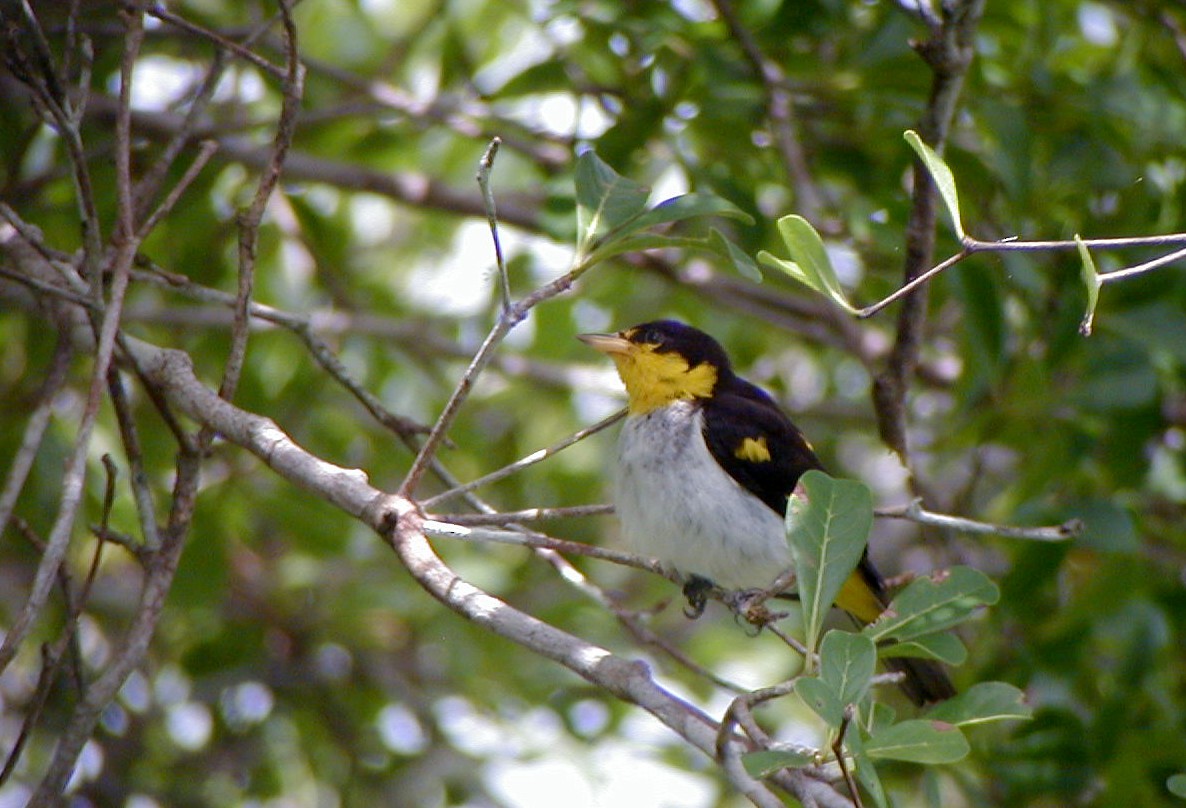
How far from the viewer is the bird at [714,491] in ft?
13.5

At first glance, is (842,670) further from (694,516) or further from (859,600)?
(859,600)

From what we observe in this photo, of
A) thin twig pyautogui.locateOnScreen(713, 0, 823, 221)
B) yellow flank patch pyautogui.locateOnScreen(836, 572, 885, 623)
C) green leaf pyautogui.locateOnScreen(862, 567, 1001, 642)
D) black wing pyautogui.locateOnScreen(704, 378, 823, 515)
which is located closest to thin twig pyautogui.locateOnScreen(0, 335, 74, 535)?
green leaf pyautogui.locateOnScreen(862, 567, 1001, 642)

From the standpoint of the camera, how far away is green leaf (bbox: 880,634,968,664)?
8.68 feet

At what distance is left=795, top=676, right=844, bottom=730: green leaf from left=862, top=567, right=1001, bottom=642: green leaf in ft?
1.32

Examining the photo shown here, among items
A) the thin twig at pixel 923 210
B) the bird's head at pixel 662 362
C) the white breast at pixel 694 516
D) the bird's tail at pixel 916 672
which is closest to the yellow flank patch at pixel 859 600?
the bird's tail at pixel 916 672

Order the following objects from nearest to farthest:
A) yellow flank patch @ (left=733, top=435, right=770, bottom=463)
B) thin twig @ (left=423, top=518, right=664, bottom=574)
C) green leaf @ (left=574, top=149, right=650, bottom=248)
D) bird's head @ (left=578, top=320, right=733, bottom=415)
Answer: thin twig @ (left=423, top=518, right=664, bottom=574) < green leaf @ (left=574, top=149, right=650, bottom=248) < yellow flank patch @ (left=733, top=435, right=770, bottom=463) < bird's head @ (left=578, top=320, right=733, bottom=415)

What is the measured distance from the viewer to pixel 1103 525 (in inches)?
161

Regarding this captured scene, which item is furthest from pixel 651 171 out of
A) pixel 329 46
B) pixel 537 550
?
pixel 537 550

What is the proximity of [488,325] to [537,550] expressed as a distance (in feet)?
10.2

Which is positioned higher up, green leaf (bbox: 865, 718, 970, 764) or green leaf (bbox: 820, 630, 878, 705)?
green leaf (bbox: 820, 630, 878, 705)

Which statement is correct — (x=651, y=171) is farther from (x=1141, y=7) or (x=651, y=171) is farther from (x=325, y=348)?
(x=325, y=348)

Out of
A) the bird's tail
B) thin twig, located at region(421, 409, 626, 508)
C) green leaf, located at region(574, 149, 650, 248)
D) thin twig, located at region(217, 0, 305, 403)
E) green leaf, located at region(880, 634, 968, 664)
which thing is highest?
thin twig, located at region(217, 0, 305, 403)

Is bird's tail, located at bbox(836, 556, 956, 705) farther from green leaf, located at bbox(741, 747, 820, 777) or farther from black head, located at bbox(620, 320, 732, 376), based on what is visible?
green leaf, located at bbox(741, 747, 820, 777)

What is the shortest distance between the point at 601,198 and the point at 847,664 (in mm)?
1082
